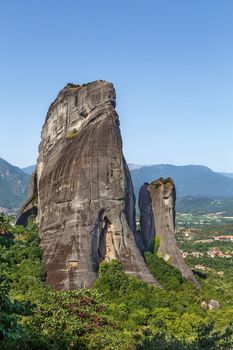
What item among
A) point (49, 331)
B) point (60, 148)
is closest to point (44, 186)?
point (60, 148)

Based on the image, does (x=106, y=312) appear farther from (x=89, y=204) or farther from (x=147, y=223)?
(x=147, y=223)

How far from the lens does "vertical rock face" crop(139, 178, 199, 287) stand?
144 ft

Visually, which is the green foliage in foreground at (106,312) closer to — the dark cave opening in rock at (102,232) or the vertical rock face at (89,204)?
the vertical rock face at (89,204)

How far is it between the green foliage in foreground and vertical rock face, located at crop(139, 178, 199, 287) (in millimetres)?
2037

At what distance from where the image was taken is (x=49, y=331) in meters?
21.8

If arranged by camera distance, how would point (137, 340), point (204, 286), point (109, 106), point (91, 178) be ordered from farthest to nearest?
point (204, 286)
point (109, 106)
point (91, 178)
point (137, 340)

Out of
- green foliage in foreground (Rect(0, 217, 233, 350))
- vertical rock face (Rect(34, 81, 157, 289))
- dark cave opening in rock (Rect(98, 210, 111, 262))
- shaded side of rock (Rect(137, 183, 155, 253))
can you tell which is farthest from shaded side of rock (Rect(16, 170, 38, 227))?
dark cave opening in rock (Rect(98, 210, 111, 262))

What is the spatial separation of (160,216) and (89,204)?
Answer: 1113 centimetres

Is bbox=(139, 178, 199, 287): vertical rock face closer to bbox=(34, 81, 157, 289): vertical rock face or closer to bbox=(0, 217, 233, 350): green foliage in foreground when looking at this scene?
bbox=(0, 217, 233, 350): green foliage in foreground

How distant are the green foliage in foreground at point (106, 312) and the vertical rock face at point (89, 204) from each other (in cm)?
120

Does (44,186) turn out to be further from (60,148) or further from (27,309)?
(27,309)

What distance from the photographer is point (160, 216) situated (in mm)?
45469

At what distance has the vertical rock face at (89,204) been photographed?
3478 cm

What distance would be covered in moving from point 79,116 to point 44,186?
6.15 meters
